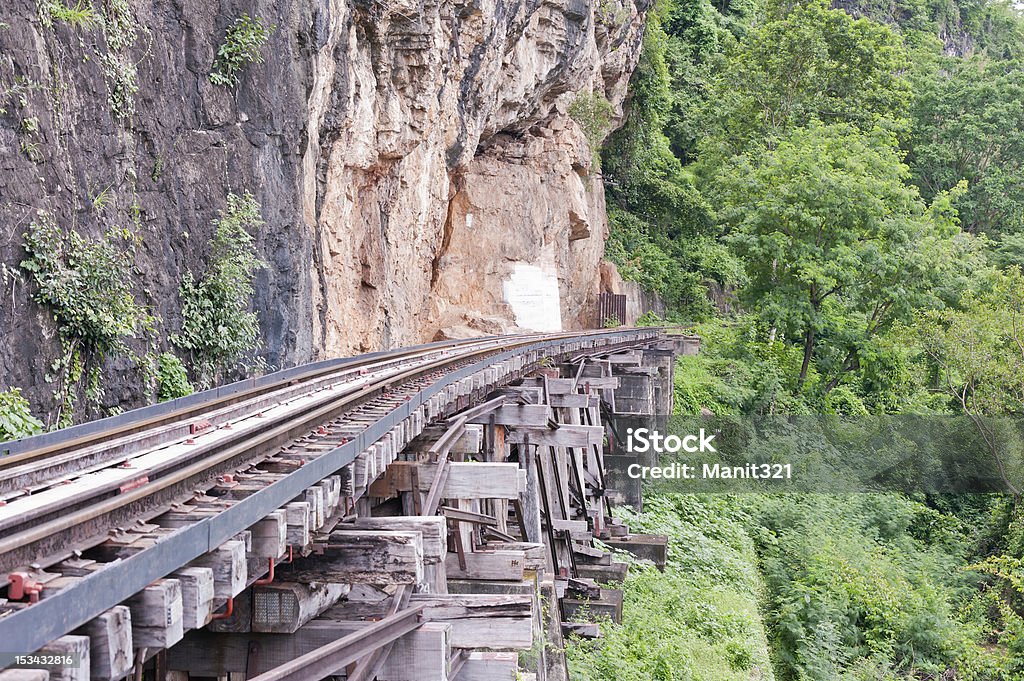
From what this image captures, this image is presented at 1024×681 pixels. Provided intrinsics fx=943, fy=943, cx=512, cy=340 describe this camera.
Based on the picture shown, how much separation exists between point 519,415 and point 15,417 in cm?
433

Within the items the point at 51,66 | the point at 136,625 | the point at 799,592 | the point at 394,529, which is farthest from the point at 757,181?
the point at 136,625

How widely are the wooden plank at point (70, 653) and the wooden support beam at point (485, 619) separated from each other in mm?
2519

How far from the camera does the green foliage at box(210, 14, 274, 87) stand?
11.6m

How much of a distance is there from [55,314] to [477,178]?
18712 millimetres

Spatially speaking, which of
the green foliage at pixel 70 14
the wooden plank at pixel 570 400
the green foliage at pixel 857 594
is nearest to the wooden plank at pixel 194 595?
the green foliage at pixel 70 14

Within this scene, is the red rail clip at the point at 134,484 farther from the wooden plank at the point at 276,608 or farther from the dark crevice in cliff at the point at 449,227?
the dark crevice in cliff at the point at 449,227

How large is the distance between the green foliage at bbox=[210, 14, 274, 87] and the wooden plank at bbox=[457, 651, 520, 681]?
888 centimetres

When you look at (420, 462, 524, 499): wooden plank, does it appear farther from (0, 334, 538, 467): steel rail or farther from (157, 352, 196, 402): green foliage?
(157, 352, 196, 402): green foliage

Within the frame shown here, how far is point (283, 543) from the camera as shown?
3402 mm

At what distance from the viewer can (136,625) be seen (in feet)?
8.26

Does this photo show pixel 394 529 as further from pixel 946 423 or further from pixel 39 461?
pixel 946 423

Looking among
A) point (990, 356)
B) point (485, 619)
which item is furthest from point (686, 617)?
point (990, 356)

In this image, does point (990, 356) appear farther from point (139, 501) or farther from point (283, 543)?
point (139, 501)

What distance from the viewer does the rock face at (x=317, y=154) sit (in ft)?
27.3
